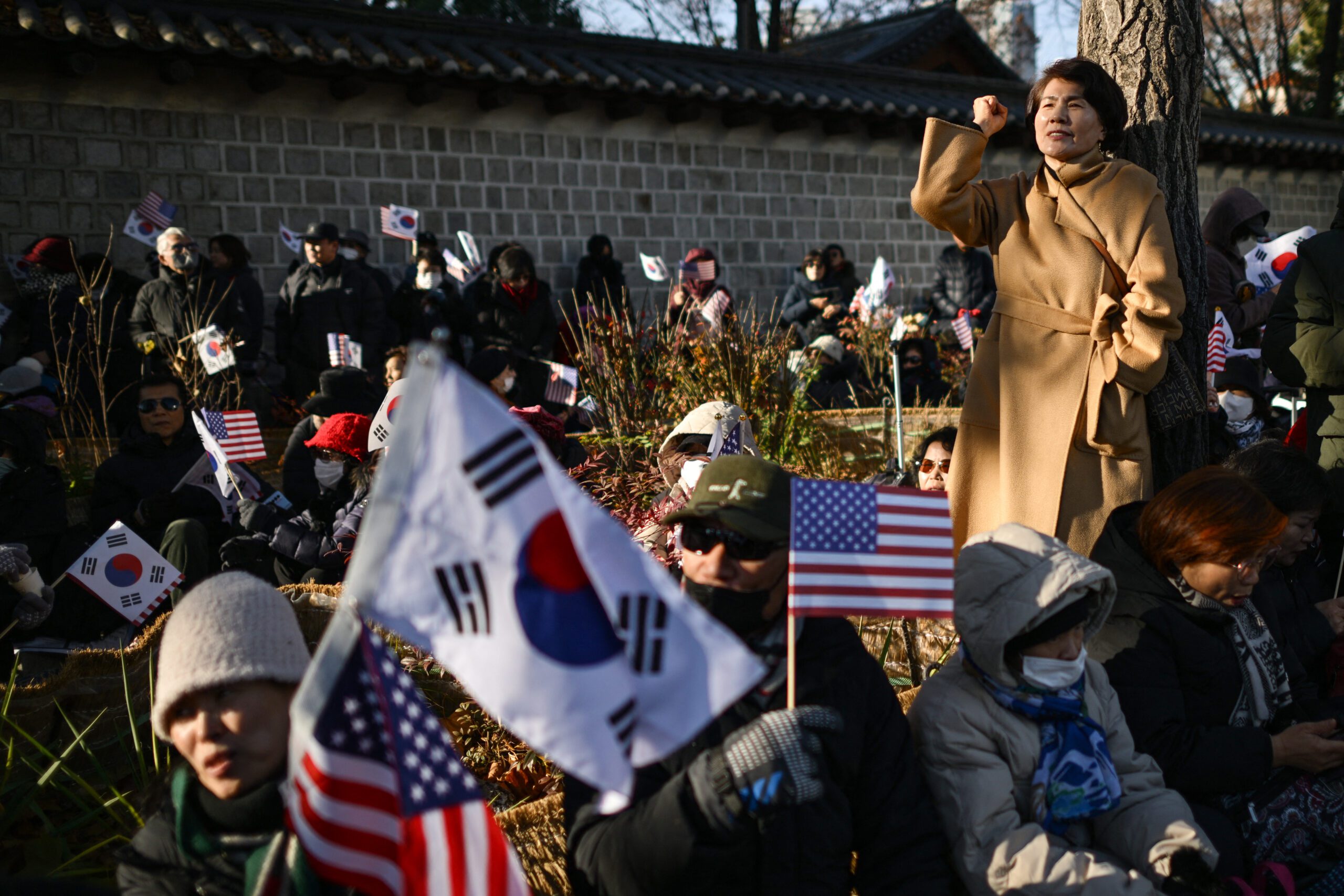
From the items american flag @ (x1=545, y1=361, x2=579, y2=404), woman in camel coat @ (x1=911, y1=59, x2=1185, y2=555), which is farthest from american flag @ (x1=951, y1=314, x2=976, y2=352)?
woman in camel coat @ (x1=911, y1=59, x2=1185, y2=555)

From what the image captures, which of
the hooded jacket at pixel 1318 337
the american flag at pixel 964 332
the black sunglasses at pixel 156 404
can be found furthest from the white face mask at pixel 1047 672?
the american flag at pixel 964 332

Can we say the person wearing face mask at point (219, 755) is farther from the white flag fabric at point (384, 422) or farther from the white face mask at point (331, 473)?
the white face mask at point (331, 473)

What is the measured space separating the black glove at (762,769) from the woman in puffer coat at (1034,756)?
24.0 inches

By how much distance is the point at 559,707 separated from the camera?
6.39ft

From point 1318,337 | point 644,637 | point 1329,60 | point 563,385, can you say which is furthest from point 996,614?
point 1329,60

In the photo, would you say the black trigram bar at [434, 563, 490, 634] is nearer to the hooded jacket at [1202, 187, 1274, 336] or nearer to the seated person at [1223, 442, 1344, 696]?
the seated person at [1223, 442, 1344, 696]

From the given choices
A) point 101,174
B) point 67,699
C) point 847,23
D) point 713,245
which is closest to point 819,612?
point 67,699

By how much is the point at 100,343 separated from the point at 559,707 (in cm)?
780

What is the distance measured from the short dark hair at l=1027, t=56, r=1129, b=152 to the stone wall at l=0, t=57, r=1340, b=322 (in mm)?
8515

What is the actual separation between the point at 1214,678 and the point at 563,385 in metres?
4.53

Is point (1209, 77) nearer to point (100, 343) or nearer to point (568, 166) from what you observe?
point (568, 166)

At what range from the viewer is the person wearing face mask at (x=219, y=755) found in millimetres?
2172

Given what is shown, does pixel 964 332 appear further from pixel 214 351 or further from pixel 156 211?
pixel 156 211

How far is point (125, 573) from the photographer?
4.48 metres
